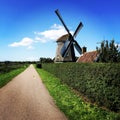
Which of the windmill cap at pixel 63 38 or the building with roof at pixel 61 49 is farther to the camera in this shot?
the windmill cap at pixel 63 38

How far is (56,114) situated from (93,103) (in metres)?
3.55

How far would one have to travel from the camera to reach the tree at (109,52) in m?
16.0

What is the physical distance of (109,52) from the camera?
16312 millimetres

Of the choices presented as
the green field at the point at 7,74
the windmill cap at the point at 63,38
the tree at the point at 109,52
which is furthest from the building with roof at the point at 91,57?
the windmill cap at the point at 63,38

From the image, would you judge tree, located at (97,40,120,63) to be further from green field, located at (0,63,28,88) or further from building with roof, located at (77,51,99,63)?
green field, located at (0,63,28,88)

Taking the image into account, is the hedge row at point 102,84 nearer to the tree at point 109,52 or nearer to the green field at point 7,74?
the tree at point 109,52

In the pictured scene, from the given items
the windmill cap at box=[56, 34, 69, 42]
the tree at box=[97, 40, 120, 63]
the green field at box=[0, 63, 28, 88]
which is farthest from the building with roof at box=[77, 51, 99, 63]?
the windmill cap at box=[56, 34, 69, 42]

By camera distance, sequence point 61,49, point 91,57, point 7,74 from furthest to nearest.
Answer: point 61,49, point 7,74, point 91,57

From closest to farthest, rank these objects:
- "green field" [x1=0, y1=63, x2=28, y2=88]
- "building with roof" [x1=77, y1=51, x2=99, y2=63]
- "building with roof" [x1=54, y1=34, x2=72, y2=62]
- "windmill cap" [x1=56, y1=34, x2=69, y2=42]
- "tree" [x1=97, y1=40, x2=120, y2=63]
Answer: "tree" [x1=97, y1=40, x2=120, y2=63]
"green field" [x1=0, y1=63, x2=28, y2=88]
"building with roof" [x1=77, y1=51, x2=99, y2=63]
"building with roof" [x1=54, y1=34, x2=72, y2=62]
"windmill cap" [x1=56, y1=34, x2=69, y2=42]

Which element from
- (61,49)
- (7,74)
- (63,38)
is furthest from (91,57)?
(63,38)

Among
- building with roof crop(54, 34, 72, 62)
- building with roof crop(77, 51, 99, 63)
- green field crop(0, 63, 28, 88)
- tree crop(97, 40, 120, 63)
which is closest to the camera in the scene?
tree crop(97, 40, 120, 63)

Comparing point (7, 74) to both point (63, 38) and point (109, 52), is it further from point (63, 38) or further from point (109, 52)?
point (109, 52)

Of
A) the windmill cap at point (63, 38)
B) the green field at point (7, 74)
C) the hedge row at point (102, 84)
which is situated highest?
the windmill cap at point (63, 38)

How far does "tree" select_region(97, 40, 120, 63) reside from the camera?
52.4 feet
